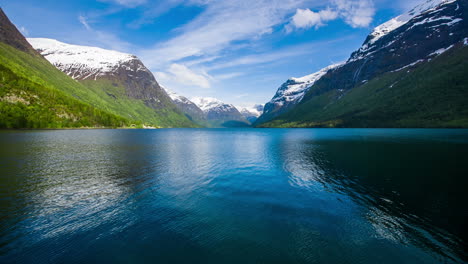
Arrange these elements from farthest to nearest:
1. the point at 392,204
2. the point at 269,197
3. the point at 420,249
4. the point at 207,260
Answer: the point at 269,197 < the point at 392,204 < the point at 420,249 < the point at 207,260

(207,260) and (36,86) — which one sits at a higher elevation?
(36,86)

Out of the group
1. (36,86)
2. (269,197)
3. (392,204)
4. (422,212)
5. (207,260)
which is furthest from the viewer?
(36,86)

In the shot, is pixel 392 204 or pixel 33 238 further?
pixel 392 204

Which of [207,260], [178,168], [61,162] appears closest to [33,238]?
[207,260]

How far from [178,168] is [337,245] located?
32.3 meters

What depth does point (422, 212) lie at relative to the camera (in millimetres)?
20312

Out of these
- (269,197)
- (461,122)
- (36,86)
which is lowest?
(269,197)

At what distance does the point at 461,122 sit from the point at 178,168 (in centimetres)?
27847

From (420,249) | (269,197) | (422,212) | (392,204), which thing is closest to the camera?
(420,249)

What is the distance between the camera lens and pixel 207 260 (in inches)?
519

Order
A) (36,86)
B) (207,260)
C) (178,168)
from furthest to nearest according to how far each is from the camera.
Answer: (36,86)
(178,168)
(207,260)

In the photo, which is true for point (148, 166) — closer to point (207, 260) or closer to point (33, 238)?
point (33, 238)

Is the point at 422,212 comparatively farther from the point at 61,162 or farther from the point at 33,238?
the point at 61,162

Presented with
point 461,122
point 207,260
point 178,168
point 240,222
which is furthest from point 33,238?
point 461,122
